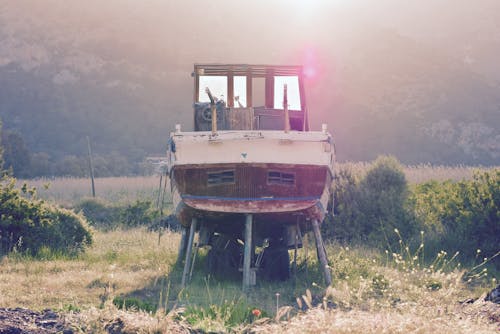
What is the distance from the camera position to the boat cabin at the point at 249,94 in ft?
41.9

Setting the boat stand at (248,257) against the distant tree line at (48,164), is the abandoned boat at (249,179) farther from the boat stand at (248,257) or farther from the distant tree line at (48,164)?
the distant tree line at (48,164)

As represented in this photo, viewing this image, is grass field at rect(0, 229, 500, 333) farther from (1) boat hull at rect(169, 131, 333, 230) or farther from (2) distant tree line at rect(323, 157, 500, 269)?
(1) boat hull at rect(169, 131, 333, 230)

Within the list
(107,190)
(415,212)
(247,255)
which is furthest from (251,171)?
(107,190)

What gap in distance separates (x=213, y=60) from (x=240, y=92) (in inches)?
2408

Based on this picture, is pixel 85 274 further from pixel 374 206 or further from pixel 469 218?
pixel 374 206

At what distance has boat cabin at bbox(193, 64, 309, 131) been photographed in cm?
1276

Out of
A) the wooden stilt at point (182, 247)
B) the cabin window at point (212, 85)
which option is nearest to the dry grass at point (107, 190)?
the wooden stilt at point (182, 247)

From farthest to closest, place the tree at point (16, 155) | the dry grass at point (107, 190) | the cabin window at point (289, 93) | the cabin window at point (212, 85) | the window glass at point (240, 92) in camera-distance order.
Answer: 1. the tree at point (16, 155)
2. the dry grass at point (107, 190)
3. the cabin window at point (289, 93)
4. the cabin window at point (212, 85)
5. the window glass at point (240, 92)

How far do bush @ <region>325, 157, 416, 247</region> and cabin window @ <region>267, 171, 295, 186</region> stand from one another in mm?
5356

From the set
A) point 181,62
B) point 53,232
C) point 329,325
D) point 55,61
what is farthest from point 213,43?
point 329,325

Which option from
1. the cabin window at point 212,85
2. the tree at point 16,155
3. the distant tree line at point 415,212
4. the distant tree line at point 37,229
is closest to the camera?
the cabin window at point 212,85

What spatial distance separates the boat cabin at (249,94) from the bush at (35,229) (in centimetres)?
398

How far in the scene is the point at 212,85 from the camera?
13102mm

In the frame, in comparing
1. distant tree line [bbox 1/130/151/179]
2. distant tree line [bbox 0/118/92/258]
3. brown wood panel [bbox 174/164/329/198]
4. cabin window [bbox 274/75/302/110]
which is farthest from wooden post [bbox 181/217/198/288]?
distant tree line [bbox 1/130/151/179]
